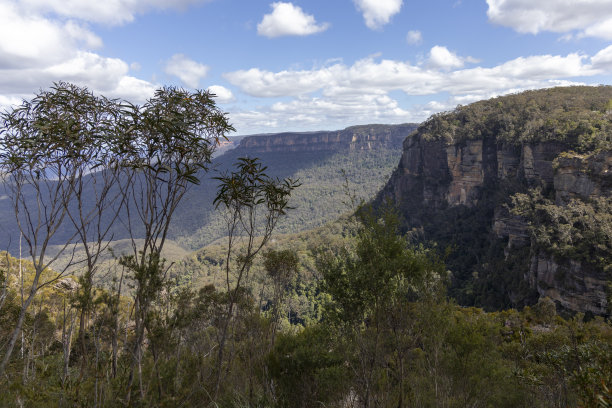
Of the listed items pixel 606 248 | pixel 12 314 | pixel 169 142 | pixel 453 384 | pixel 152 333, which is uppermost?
pixel 169 142

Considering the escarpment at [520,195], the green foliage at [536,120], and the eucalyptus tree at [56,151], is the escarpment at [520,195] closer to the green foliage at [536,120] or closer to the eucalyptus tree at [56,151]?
the green foliage at [536,120]

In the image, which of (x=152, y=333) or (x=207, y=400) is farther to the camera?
(x=207, y=400)

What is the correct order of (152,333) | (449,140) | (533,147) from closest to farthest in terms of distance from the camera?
1. (152,333)
2. (533,147)
3. (449,140)

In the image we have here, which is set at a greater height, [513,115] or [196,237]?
[513,115]

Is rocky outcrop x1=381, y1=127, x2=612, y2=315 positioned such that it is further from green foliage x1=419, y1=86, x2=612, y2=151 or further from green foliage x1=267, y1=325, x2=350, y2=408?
green foliage x1=267, y1=325, x2=350, y2=408

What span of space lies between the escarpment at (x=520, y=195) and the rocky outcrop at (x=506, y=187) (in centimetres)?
13

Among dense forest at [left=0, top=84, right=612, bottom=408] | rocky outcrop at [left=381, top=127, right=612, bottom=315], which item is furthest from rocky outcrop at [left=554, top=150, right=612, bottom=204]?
dense forest at [left=0, top=84, right=612, bottom=408]

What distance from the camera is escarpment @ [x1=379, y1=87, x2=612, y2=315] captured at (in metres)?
34.7

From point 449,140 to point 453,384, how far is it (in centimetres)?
7005

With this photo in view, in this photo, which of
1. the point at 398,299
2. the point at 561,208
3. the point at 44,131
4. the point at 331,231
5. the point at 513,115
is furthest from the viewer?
the point at 331,231

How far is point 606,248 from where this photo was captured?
31422 mm

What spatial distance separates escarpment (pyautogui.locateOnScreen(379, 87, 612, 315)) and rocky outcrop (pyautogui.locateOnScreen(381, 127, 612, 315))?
5.2 inches

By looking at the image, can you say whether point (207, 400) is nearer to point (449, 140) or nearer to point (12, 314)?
point (12, 314)

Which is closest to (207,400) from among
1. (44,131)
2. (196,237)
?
(44,131)
